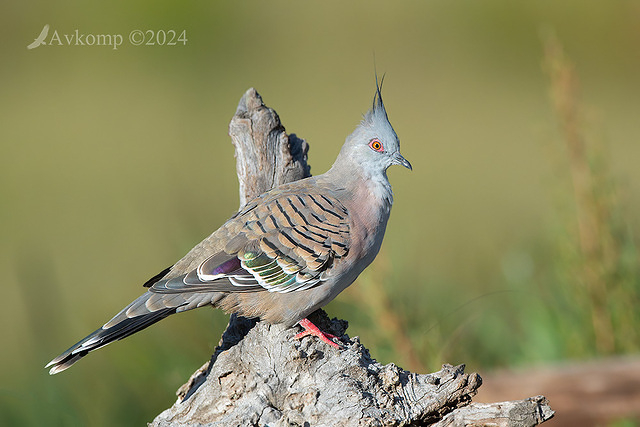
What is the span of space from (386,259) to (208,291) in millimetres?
1081

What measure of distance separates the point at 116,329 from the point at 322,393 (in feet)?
2.76

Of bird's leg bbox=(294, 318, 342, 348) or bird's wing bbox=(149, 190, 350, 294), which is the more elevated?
bird's wing bbox=(149, 190, 350, 294)

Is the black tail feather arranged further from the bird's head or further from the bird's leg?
the bird's head

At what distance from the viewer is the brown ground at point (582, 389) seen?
11.0 feet

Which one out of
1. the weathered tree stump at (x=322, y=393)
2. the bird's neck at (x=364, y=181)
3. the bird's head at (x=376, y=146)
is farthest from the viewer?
the bird's head at (x=376, y=146)

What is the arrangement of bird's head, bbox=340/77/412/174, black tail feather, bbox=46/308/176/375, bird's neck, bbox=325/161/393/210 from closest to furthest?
black tail feather, bbox=46/308/176/375, bird's neck, bbox=325/161/393/210, bird's head, bbox=340/77/412/174

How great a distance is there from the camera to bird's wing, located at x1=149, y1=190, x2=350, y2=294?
259 cm

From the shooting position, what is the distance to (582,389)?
3.38m

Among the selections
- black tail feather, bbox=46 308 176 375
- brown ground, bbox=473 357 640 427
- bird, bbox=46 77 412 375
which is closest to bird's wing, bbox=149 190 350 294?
bird, bbox=46 77 412 375

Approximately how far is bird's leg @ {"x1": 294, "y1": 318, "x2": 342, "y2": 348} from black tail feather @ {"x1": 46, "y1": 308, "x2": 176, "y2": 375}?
556 mm

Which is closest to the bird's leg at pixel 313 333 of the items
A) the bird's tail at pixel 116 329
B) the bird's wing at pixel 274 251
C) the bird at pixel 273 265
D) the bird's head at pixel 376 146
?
the bird at pixel 273 265

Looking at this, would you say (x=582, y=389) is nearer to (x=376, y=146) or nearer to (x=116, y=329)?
(x=376, y=146)

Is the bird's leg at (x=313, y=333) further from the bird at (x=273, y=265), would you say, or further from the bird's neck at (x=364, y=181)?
the bird's neck at (x=364, y=181)

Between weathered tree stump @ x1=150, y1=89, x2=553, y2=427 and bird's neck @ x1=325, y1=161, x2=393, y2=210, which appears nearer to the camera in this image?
weathered tree stump @ x1=150, y1=89, x2=553, y2=427
